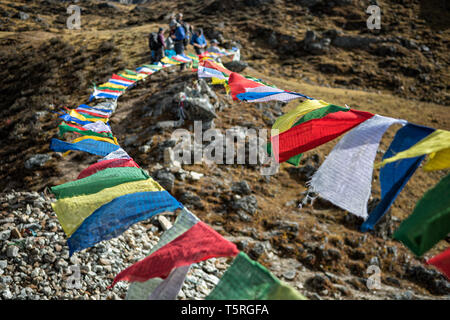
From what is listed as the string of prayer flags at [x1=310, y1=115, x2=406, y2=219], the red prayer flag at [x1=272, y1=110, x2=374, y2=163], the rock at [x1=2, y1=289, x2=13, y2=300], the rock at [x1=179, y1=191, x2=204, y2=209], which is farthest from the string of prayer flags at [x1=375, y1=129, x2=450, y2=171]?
the rock at [x1=179, y1=191, x2=204, y2=209]

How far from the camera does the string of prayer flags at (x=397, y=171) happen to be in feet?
9.77

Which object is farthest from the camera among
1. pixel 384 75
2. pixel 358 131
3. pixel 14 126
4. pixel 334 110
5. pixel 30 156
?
pixel 384 75

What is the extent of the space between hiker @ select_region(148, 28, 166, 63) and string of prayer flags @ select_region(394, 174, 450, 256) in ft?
47.1

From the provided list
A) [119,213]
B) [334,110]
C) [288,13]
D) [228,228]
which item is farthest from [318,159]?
[288,13]

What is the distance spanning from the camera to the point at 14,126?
12516mm

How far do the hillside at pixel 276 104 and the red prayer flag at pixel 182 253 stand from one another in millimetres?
4451

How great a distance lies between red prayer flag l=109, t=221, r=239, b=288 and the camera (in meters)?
2.87

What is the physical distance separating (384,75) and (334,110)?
25.0 meters

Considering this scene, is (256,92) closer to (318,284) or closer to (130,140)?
(318,284)

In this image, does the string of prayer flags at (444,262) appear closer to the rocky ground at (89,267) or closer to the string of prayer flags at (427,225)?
the string of prayer flags at (427,225)

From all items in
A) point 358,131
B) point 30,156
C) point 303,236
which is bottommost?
point 303,236

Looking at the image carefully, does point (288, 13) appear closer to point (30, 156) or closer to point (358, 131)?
point (30, 156)

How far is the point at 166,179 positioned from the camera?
8.53 m

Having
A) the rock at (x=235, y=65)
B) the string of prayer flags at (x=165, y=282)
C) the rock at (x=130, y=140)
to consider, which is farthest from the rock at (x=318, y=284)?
the rock at (x=235, y=65)
